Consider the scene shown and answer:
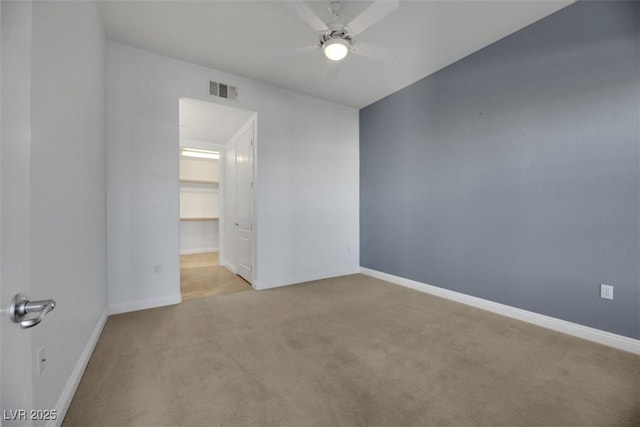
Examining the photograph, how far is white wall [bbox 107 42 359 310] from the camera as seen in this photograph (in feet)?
9.29

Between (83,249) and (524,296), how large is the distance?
3.94 m

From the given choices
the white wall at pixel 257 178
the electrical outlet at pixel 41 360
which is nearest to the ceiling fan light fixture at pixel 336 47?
A: the white wall at pixel 257 178

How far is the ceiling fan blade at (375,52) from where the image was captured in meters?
2.41

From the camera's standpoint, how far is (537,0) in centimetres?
229

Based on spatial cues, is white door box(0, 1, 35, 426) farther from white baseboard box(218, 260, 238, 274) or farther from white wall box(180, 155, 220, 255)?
white wall box(180, 155, 220, 255)

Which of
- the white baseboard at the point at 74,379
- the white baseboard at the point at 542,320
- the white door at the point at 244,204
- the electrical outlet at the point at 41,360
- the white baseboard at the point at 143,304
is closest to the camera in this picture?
the electrical outlet at the point at 41,360

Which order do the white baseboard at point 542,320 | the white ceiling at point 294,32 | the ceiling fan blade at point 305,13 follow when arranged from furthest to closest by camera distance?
1. the white ceiling at point 294,32
2. the white baseboard at point 542,320
3. the ceiling fan blade at point 305,13

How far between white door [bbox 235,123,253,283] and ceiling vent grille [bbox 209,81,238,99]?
0.50 m

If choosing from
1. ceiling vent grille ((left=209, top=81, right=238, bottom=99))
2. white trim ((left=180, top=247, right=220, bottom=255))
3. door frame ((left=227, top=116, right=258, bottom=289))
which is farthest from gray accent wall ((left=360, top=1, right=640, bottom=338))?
white trim ((left=180, top=247, right=220, bottom=255))

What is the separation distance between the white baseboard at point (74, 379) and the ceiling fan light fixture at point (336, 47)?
9.82 feet

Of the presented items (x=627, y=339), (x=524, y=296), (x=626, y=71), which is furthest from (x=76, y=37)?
(x=627, y=339)

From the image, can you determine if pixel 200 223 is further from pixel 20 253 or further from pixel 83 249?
pixel 20 253

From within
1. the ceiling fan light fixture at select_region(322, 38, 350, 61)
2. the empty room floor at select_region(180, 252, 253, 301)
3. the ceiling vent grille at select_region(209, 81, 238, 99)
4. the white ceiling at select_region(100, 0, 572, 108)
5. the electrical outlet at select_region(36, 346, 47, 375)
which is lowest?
the empty room floor at select_region(180, 252, 253, 301)

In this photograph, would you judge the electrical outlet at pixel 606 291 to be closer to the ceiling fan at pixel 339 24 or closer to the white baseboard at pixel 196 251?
the ceiling fan at pixel 339 24
